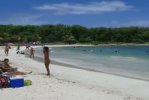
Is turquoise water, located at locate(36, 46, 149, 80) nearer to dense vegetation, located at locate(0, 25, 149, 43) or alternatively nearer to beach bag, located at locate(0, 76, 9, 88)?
beach bag, located at locate(0, 76, 9, 88)

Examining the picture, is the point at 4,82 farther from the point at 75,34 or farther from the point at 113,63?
the point at 75,34

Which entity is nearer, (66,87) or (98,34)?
(66,87)

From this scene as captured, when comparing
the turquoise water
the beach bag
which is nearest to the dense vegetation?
the turquoise water

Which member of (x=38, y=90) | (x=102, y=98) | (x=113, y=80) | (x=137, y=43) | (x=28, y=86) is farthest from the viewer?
(x=137, y=43)

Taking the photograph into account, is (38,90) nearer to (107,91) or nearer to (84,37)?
(107,91)

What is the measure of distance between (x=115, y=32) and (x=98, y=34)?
7.02 m

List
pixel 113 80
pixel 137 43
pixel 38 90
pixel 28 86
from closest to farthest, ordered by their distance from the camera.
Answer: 1. pixel 38 90
2. pixel 28 86
3. pixel 113 80
4. pixel 137 43

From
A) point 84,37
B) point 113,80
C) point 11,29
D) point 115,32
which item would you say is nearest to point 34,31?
point 11,29

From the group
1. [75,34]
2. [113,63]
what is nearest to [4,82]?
[113,63]

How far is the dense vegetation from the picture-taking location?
408 feet

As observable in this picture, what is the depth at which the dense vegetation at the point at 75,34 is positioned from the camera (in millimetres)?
124250

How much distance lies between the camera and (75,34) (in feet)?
433

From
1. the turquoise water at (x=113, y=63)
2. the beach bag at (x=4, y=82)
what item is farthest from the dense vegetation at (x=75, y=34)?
the beach bag at (x=4, y=82)

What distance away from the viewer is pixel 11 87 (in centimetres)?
1312
